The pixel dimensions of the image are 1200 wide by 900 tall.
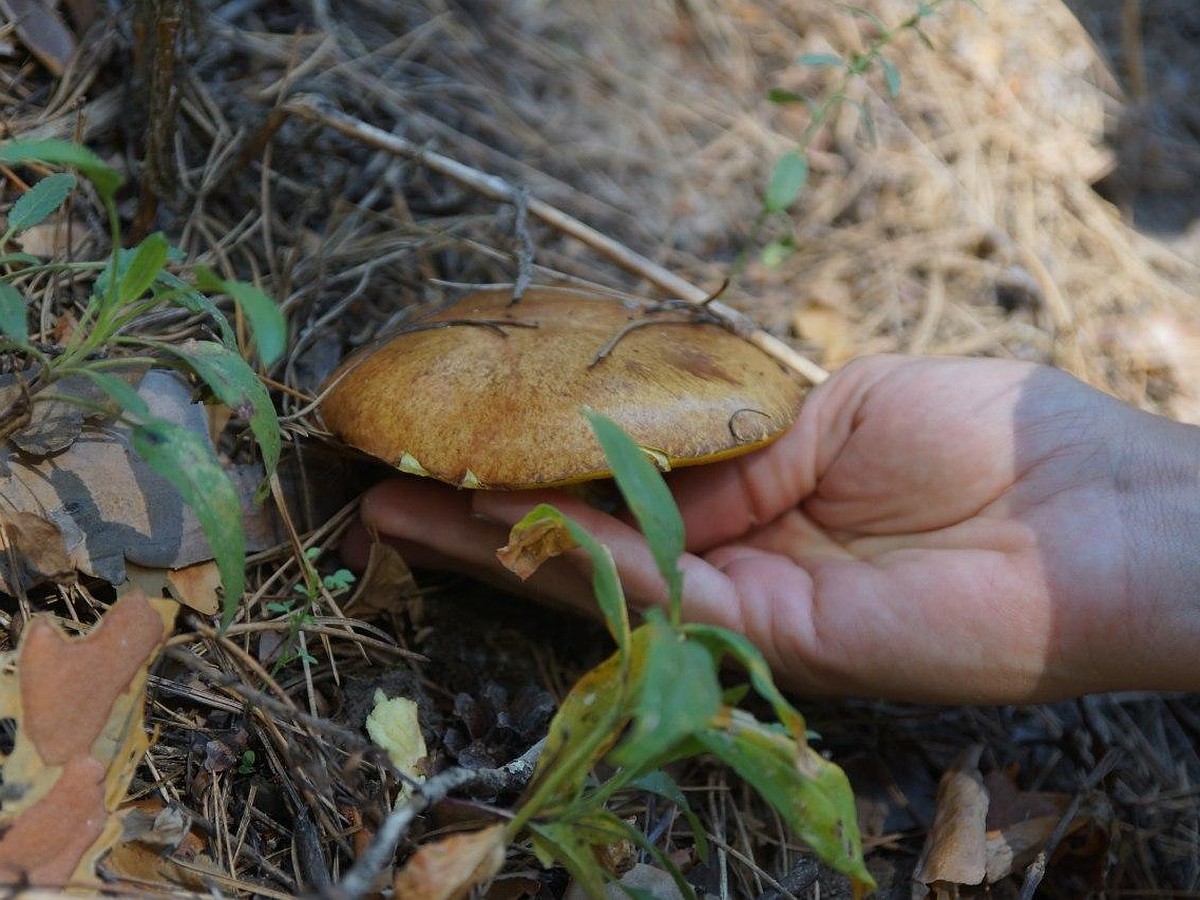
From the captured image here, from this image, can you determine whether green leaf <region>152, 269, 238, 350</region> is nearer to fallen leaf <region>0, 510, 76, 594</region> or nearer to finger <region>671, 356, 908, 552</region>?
fallen leaf <region>0, 510, 76, 594</region>

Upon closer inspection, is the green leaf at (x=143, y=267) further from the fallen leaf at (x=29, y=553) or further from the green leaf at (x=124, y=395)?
the fallen leaf at (x=29, y=553)

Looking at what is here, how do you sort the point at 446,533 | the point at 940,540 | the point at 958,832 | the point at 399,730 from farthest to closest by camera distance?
the point at 940,540 → the point at 446,533 → the point at 958,832 → the point at 399,730

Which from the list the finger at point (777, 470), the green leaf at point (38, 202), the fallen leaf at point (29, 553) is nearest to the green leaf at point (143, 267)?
the green leaf at point (38, 202)

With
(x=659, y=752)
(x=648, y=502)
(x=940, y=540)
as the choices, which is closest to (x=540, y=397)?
(x=648, y=502)

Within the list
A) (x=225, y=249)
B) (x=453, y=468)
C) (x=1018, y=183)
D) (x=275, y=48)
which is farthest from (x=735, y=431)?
(x=1018, y=183)

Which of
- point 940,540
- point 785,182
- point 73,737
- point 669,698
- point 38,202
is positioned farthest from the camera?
point 785,182

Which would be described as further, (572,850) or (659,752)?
(572,850)

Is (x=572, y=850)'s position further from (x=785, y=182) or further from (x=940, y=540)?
(x=785, y=182)
